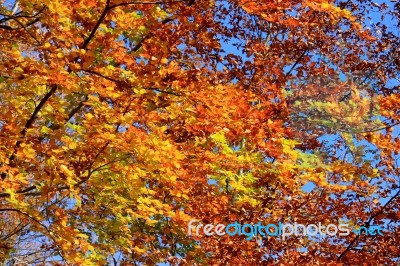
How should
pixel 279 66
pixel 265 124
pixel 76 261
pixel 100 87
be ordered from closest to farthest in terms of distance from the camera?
1. pixel 100 87
2. pixel 76 261
3. pixel 265 124
4. pixel 279 66

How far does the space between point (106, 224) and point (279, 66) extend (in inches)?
164

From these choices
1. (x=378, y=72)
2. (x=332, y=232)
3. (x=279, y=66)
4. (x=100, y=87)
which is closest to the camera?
(x=100, y=87)

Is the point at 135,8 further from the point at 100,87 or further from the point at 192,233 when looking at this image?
the point at 192,233

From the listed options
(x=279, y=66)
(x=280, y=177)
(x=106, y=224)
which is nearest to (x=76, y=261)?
(x=106, y=224)

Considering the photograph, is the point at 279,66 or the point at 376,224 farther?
the point at 279,66

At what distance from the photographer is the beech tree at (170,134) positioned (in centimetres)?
459

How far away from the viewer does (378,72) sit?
9383 millimetres

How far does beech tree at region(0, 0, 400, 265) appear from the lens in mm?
4590

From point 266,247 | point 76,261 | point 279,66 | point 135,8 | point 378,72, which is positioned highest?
point 378,72

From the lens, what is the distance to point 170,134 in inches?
226

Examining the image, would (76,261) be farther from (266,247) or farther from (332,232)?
(332,232)

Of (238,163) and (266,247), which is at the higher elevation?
(238,163)

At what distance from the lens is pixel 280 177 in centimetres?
617

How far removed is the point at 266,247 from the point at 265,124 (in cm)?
180
